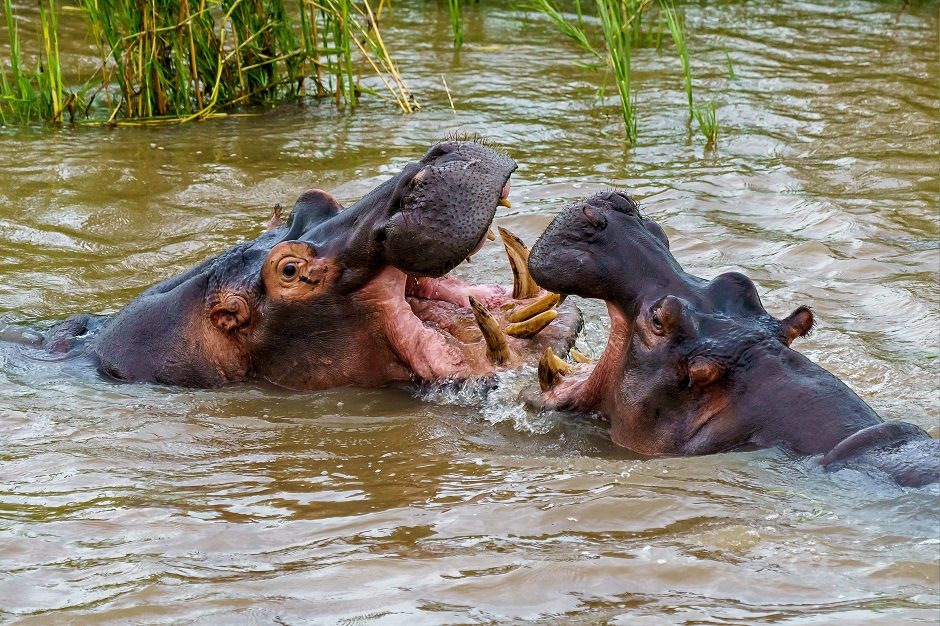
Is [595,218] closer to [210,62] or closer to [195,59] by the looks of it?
[195,59]

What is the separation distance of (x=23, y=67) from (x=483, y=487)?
721 centimetres

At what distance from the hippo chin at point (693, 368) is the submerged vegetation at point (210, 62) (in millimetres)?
4069

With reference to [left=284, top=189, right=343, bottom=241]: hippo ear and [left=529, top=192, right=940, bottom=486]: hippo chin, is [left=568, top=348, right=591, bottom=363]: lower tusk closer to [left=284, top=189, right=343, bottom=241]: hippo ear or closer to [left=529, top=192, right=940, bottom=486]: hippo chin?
[left=529, top=192, right=940, bottom=486]: hippo chin

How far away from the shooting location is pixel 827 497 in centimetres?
323

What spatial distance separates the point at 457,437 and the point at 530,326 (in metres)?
0.44

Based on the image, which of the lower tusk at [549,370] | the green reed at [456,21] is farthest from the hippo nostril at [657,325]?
the green reed at [456,21]

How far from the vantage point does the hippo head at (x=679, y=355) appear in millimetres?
3465

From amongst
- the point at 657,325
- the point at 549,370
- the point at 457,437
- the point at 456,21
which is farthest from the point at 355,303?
the point at 456,21

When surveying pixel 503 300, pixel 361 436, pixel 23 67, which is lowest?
pixel 361 436

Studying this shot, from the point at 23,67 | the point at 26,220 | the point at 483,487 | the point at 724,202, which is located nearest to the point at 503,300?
the point at 483,487

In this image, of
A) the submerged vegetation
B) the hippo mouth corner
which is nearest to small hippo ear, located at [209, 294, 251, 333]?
the hippo mouth corner

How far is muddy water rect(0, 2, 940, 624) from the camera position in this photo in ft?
9.45

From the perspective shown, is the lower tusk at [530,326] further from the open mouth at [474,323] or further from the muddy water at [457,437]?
the muddy water at [457,437]

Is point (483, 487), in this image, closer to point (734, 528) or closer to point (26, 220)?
point (734, 528)
